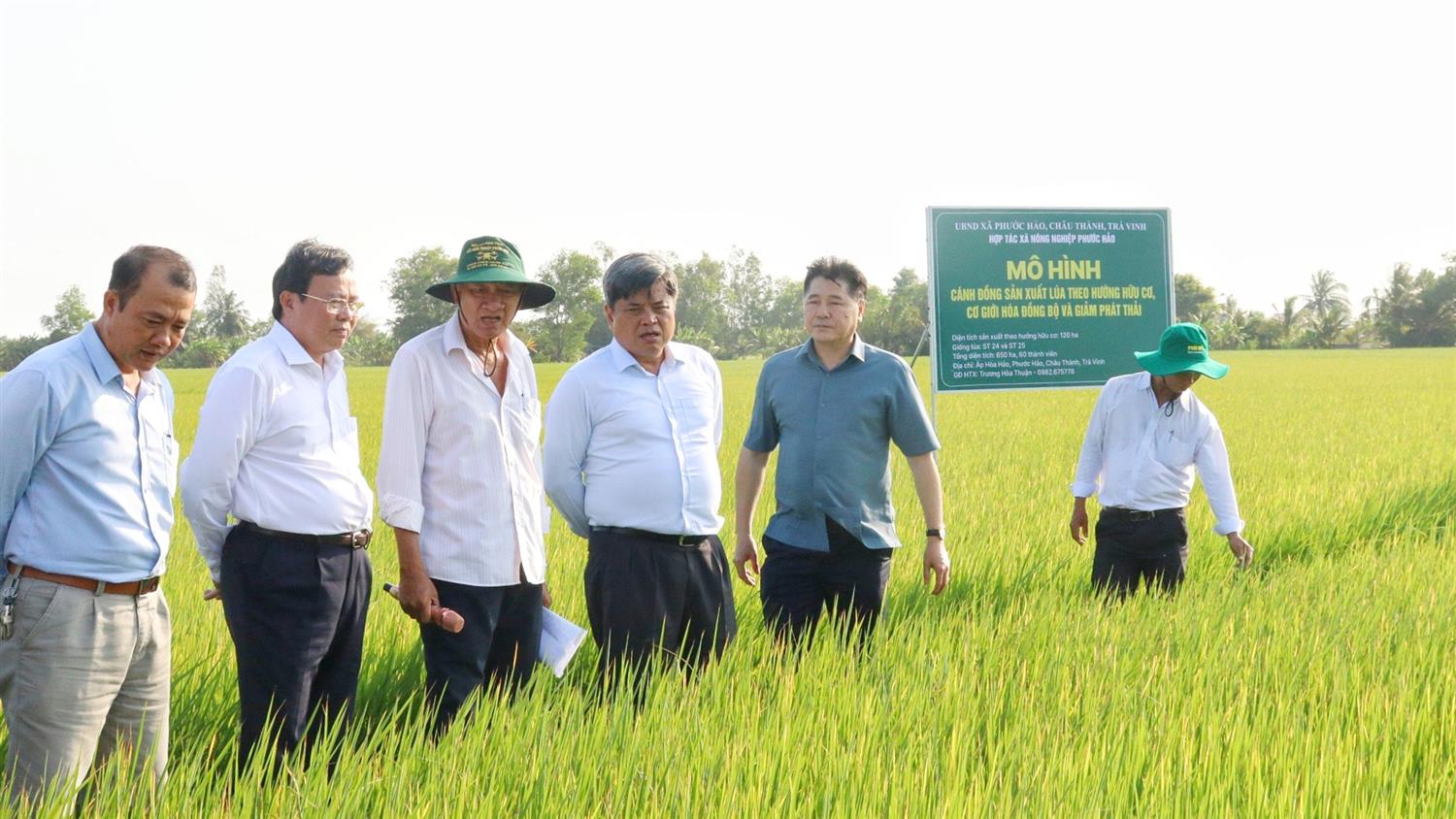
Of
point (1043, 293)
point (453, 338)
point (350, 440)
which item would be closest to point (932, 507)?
point (453, 338)

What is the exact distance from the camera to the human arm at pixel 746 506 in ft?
13.3

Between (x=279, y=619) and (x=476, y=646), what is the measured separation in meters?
0.51

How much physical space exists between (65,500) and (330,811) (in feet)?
3.02

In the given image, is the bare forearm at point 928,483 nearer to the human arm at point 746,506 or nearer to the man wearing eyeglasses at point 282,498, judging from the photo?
the human arm at point 746,506

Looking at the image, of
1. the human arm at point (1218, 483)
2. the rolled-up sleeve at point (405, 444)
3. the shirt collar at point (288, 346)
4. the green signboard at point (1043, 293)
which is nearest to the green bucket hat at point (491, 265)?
the rolled-up sleeve at point (405, 444)

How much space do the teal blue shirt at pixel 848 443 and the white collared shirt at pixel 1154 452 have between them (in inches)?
44.5

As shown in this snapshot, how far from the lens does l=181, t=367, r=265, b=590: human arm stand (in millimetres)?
2775

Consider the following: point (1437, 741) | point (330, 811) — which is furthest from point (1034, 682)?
point (330, 811)

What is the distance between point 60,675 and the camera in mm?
2439

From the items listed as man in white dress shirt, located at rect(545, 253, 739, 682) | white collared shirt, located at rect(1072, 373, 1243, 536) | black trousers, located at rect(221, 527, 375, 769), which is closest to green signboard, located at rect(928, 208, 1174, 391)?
white collared shirt, located at rect(1072, 373, 1243, 536)

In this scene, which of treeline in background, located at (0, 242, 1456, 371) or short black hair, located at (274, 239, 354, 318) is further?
treeline in background, located at (0, 242, 1456, 371)

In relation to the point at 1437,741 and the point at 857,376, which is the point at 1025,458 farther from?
the point at 1437,741

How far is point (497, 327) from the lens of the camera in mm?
3119

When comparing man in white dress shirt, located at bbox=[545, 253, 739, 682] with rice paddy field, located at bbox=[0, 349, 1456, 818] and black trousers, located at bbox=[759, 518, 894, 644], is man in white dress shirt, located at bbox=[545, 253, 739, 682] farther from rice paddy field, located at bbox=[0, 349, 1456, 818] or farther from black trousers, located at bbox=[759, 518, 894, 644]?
black trousers, located at bbox=[759, 518, 894, 644]
